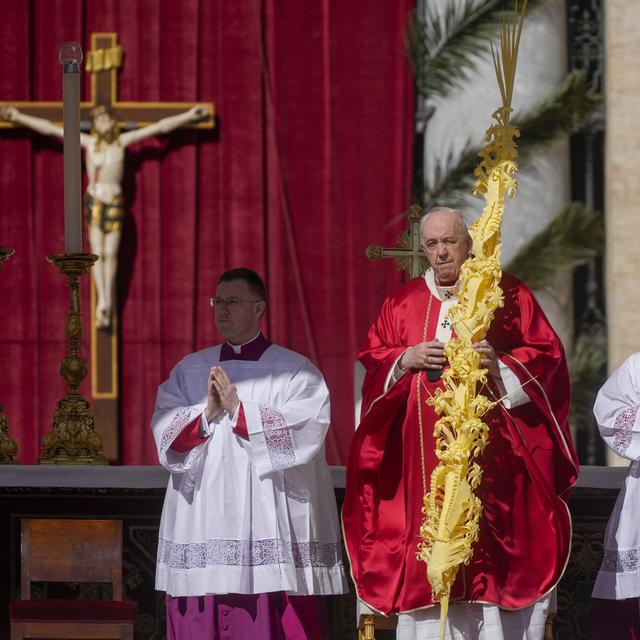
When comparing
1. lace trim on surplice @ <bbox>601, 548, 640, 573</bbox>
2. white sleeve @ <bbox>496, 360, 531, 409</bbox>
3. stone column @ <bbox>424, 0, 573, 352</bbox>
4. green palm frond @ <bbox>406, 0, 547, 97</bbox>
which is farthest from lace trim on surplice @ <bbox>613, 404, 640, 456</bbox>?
green palm frond @ <bbox>406, 0, 547, 97</bbox>

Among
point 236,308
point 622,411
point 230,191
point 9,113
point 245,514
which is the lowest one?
point 245,514

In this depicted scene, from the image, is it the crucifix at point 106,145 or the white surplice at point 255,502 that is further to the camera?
the crucifix at point 106,145

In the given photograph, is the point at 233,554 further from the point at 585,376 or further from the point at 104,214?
the point at 104,214

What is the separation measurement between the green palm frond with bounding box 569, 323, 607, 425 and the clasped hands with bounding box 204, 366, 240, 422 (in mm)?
3726

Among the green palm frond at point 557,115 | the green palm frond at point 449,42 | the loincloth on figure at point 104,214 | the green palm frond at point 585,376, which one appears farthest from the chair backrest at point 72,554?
the green palm frond at point 449,42

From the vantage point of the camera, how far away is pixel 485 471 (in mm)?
5812

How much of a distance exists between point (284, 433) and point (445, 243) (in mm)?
923

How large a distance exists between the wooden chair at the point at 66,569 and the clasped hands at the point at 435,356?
1.50 metres

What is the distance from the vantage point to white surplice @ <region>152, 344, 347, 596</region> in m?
6.04

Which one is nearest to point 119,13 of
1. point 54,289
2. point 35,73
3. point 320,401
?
point 35,73

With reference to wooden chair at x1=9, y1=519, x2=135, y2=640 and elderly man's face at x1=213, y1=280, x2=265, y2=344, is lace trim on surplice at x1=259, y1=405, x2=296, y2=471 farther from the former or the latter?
wooden chair at x1=9, y1=519, x2=135, y2=640

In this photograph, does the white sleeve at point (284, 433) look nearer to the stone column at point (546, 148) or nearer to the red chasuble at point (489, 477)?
the red chasuble at point (489, 477)

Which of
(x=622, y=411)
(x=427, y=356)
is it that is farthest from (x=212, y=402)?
(x=622, y=411)

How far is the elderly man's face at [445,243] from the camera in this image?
232 inches
